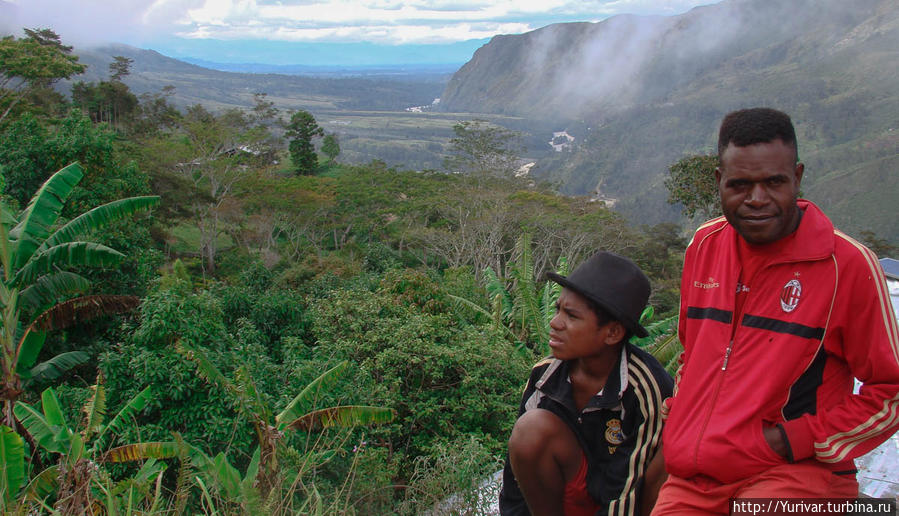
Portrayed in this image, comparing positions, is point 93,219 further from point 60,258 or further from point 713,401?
A: point 713,401

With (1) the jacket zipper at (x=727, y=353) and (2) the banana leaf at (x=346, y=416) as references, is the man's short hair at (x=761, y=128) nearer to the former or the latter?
(1) the jacket zipper at (x=727, y=353)

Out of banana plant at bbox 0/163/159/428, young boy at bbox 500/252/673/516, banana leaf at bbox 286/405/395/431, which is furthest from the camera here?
banana plant at bbox 0/163/159/428

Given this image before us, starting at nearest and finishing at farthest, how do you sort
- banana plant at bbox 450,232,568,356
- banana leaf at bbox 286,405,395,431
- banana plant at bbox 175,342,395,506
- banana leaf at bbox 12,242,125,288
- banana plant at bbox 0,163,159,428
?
banana plant at bbox 175,342,395,506
banana leaf at bbox 286,405,395,431
banana plant at bbox 0,163,159,428
banana leaf at bbox 12,242,125,288
banana plant at bbox 450,232,568,356

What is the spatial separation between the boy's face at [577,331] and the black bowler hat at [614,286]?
56 millimetres

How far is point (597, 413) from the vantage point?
2652 millimetres

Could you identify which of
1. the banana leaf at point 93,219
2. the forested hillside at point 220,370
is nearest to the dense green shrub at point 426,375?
the forested hillside at point 220,370

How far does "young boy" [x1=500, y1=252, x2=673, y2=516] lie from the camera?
2.52m

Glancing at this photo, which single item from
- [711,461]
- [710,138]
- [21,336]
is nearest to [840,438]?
[711,461]

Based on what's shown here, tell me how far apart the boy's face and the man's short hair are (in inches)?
33.2

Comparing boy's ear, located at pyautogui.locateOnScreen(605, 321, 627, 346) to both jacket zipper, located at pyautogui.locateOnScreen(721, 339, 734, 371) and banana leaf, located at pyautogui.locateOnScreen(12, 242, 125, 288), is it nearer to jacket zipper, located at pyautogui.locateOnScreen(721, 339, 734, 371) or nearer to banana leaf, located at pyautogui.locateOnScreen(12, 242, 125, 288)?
jacket zipper, located at pyautogui.locateOnScreen(721, 339, 734, 371)

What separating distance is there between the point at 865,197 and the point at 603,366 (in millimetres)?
58872

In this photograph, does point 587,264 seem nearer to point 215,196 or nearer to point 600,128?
point 215,196

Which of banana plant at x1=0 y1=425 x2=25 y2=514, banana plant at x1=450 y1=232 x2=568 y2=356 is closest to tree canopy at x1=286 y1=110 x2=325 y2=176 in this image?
banana plant at x1=450 y1=232 x2=568 y2=356

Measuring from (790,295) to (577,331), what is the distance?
0.82 metres
